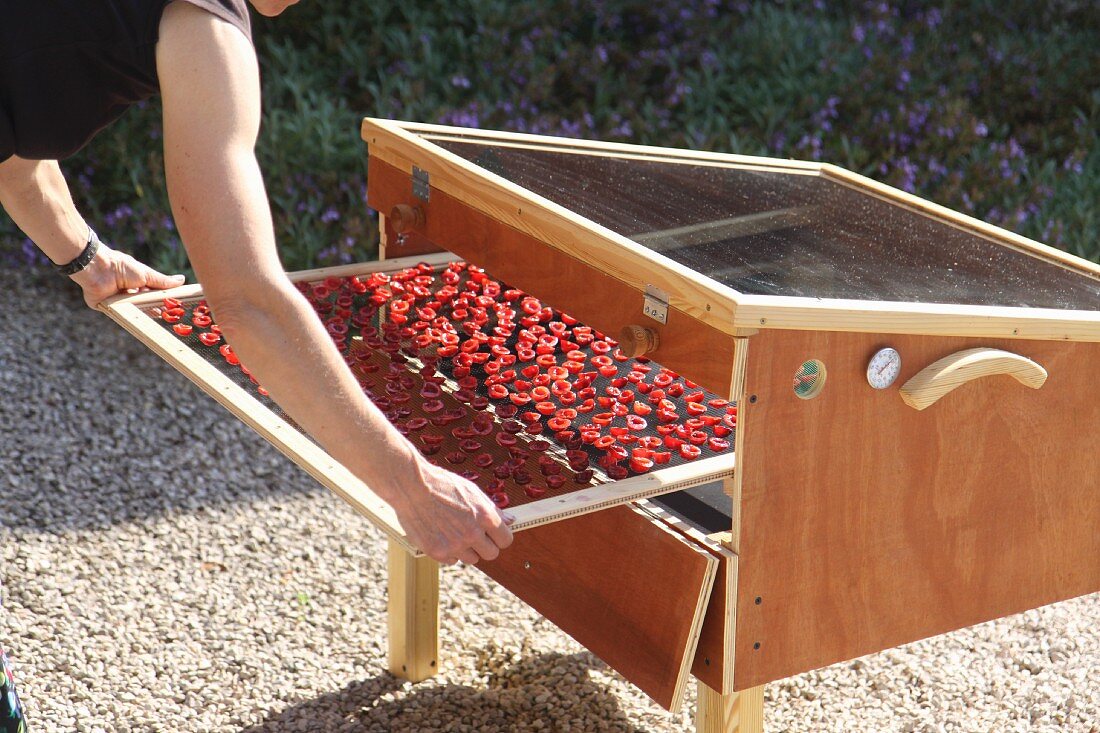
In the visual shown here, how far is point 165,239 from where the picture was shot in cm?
531

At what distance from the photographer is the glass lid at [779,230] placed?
224cm

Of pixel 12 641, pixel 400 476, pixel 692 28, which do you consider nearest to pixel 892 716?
pixel 400 476

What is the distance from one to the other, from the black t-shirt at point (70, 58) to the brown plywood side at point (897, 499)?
969mm

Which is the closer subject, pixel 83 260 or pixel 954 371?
pixel 954 371

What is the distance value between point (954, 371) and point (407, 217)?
1.24 meters

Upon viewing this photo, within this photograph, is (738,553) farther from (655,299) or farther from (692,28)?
(692,28)

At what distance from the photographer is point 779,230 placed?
2564 millimetres

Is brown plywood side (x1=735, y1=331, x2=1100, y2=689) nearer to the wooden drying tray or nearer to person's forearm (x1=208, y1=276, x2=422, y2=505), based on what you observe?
the wooden drying tray

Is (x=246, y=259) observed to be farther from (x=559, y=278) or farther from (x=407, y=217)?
(x=407, y=217)

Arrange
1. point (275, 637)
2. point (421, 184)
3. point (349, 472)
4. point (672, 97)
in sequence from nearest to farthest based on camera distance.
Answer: point (349, 472), point (421, 184), point (275, 637), point (672, 97)

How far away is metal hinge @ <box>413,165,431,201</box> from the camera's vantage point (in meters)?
2.76

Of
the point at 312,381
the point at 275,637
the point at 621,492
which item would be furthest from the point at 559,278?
the point at 275,637

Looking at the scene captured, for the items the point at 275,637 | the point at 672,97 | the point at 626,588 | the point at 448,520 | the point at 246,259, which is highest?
the point at 246,259

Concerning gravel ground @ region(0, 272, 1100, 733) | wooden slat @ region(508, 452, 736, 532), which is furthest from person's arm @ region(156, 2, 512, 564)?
gravel ground @ region(0, 272, 1100, 733)
